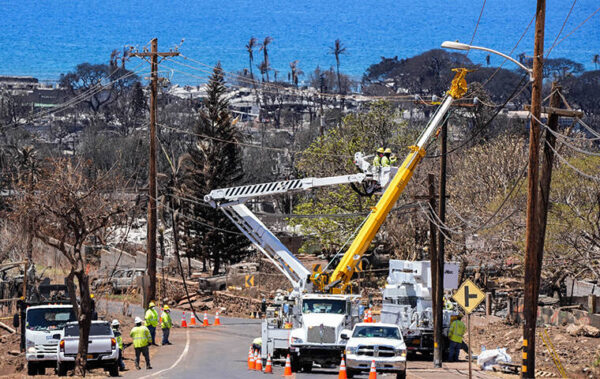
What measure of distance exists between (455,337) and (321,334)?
721 cm

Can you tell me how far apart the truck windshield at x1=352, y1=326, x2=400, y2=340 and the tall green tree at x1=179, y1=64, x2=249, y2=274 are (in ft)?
115

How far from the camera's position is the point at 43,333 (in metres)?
28.2

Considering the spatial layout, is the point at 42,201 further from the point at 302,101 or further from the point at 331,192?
the point at 302,101

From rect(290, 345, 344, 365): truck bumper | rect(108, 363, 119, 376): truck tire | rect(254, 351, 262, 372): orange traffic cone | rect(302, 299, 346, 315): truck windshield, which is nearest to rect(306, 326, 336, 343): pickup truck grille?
rect(290, 345, 344, 365): truck bumper

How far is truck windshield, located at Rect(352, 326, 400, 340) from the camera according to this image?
27.5m

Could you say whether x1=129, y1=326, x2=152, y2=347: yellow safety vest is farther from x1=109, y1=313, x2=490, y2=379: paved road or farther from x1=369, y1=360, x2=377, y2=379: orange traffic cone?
x1=369, y1=360, x2=377, y2=379: orange traffic cone

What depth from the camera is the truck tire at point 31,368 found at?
2811 centimetres

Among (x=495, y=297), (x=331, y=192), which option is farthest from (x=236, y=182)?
(x=495, y=297)

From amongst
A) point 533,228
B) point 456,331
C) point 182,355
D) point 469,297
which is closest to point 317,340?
point 469,297

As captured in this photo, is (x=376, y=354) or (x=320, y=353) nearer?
(x=376, y=354)

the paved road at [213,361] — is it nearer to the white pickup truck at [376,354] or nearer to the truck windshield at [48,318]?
the white pickup truck at [376,354]

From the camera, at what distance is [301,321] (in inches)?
1171

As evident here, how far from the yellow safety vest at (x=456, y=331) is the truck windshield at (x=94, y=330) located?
41.1ft

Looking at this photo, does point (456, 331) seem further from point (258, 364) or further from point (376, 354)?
point (258, 364)
